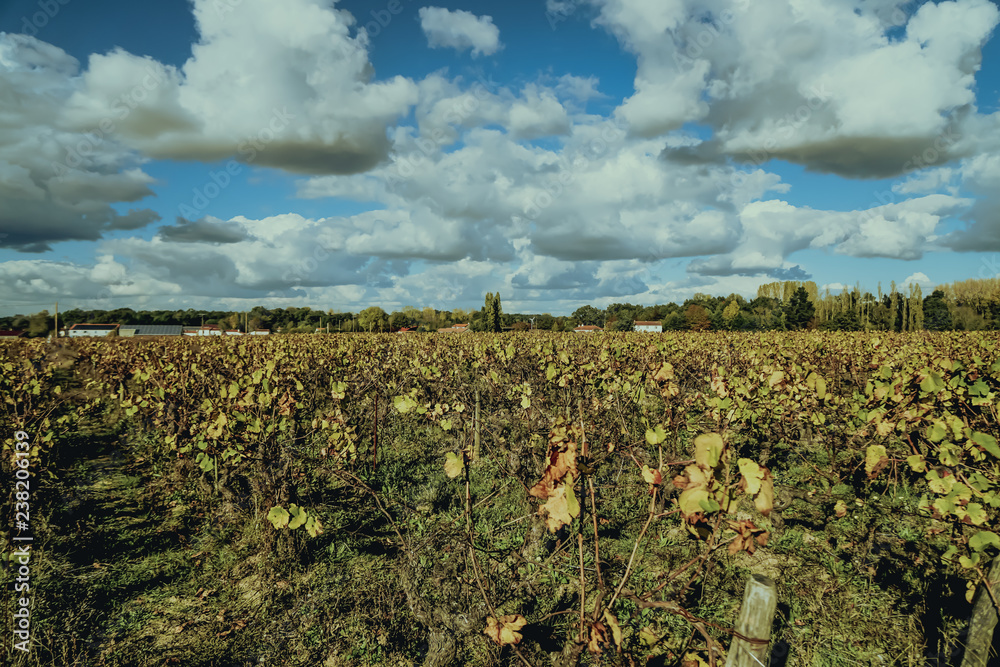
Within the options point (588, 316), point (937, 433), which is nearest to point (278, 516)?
point (937, 433)

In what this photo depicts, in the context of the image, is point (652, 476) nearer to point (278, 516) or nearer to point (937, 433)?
point (937, 433)

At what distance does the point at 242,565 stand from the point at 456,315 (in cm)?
10015

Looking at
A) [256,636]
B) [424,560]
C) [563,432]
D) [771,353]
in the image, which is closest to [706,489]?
[563,432]

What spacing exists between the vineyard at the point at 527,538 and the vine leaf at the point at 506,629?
15mm

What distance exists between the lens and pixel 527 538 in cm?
420

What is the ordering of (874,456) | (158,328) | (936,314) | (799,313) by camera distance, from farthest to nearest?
(158,328) < (799,313) < (936,314) < (874,456)

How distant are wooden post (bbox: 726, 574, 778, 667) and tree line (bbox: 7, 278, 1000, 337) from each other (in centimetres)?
2676

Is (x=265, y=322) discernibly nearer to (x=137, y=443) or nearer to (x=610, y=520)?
(x=137, y=443)

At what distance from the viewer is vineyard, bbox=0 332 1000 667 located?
9.21ft

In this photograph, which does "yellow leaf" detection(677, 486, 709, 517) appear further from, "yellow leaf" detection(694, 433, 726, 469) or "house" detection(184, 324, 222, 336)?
"house" detection(184, 324, 222, 336)

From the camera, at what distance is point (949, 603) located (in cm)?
357

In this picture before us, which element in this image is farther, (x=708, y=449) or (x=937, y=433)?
(x=937, y=433)

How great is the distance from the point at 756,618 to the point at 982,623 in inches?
62.5

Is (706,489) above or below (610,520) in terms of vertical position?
above
